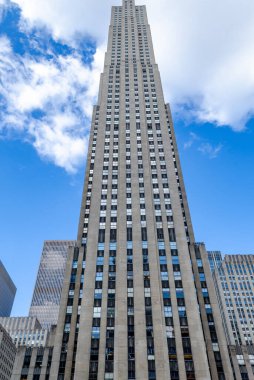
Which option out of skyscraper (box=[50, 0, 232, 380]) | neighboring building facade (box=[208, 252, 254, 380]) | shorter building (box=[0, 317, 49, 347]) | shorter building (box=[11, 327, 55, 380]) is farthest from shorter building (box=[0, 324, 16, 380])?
neighboring building facade (box=[208, 252, 254, 380])

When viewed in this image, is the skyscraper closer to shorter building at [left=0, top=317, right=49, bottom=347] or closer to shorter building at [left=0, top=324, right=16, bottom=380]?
shorter building at [left=0, top=324, right=16, bottom=380]

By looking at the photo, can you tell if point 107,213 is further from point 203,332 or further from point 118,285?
point 203,332

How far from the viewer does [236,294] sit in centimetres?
16175

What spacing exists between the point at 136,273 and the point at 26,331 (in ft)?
444

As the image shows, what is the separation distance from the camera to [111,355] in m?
63.1

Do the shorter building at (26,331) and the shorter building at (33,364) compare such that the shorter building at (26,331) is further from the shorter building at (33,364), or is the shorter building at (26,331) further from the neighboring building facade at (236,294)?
the shorter building at (33,364)

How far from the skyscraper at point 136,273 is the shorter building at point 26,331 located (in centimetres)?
11372

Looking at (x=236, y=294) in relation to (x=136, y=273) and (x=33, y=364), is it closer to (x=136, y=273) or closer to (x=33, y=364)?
(x=136, y=273)

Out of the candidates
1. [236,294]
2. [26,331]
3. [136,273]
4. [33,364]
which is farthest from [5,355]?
[236,294]

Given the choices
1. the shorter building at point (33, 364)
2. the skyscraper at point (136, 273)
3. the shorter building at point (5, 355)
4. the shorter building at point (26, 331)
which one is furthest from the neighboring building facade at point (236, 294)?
the shorter building at point (5, 355)

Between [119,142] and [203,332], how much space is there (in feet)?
198

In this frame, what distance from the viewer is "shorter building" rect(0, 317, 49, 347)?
570ft

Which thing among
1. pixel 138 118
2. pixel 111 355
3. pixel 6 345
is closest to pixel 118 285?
pixel 111 355

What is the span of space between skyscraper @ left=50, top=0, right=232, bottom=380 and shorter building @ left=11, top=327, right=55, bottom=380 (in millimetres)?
7070
